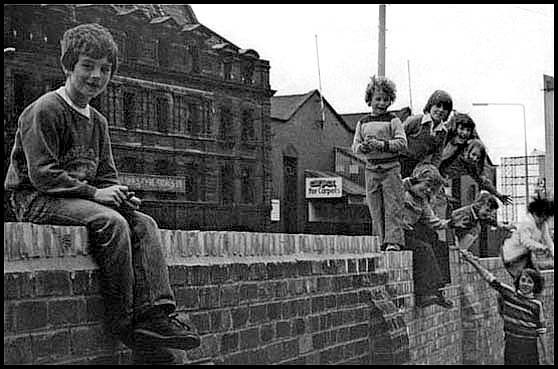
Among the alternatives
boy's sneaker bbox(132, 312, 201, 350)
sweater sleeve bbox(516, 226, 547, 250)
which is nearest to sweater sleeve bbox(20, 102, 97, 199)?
boy's sneaker bbox(132, 312, 201, 350)

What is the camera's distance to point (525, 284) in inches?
335

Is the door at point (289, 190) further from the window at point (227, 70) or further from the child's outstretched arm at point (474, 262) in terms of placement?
the child's outstretched arm at point (474, 262)

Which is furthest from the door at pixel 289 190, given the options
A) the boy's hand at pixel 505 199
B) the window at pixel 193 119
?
the boy's hand at pixel 505 199

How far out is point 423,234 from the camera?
8836 millimetres

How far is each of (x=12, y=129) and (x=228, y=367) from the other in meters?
1.47

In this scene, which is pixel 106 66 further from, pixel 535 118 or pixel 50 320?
pixel 535 118

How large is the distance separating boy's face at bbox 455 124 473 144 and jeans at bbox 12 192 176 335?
4501mm

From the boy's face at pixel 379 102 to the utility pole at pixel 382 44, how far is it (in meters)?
0.15

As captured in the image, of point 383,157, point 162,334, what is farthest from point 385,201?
point 162,334

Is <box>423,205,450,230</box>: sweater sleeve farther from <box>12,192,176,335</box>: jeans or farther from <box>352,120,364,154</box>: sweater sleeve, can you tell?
<box>12,192,176,335</box>: jeans

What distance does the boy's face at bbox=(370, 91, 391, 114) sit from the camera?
7.77 metres

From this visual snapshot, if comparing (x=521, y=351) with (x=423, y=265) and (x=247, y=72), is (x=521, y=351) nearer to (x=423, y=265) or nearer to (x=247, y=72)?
(x=423, y=265)

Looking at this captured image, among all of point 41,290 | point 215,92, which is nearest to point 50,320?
point 41,290

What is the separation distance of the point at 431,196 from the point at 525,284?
37.9 inches
